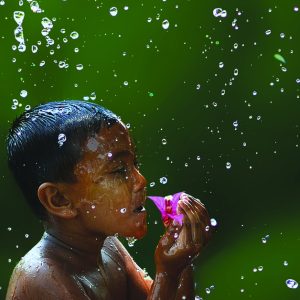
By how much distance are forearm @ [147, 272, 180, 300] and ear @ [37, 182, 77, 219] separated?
239 millimetres

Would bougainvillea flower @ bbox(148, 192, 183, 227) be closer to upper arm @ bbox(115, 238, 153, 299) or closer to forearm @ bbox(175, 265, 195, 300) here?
forearm @ bbox(175, 265, 195, 300)

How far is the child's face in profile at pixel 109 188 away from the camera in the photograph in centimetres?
182

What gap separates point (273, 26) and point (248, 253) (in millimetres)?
874

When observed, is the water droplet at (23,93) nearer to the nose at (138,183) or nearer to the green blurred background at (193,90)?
the green blurred background at (193,90)

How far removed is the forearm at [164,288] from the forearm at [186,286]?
0.07 meters

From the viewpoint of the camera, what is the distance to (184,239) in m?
1.77

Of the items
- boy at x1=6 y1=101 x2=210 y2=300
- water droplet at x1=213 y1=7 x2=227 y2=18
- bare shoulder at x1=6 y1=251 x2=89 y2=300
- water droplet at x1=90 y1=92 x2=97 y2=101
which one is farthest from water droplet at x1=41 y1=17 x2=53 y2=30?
bare shoulder at x1=6 y1=251 x2=89 y2=300

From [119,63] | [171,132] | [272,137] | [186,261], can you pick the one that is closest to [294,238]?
[272,137]

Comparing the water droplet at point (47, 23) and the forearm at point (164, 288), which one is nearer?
the forearm at point (164, 288)

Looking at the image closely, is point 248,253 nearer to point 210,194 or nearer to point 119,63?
point 210,194

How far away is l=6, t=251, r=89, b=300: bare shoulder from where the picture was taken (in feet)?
5.72

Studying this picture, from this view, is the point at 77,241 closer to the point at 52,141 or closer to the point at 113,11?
the point at 52,141

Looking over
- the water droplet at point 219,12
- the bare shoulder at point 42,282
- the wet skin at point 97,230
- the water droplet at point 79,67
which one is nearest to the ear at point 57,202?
the wet skin at point 97,230

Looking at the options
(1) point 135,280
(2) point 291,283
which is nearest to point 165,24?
(2) point 291,283
